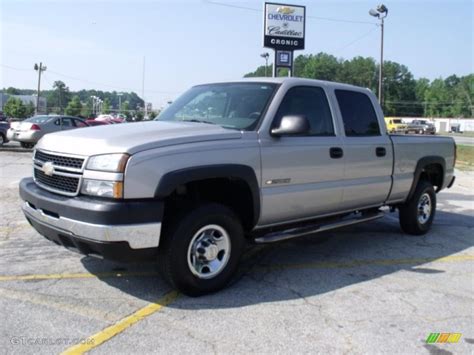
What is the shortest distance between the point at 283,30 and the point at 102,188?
22988 mm

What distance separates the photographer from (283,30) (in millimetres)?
25344

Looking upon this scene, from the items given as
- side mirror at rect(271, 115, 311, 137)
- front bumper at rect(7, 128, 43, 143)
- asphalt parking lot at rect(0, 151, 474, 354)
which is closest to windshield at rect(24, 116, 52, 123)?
front bumper at rect(7, 128, 43, 143)

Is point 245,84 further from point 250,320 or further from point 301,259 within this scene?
point 250,320

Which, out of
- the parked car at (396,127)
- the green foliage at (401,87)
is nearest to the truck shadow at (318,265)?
the parked car at (396,127)

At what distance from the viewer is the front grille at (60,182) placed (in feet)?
13.5

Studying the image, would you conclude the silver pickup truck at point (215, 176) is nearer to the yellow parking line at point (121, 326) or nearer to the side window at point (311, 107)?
the side window at point (311, 107)

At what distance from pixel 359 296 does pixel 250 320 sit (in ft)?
3.96

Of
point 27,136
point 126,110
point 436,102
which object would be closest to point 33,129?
point 27,136

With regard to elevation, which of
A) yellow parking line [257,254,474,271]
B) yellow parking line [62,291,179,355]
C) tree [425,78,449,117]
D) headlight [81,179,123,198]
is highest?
tree [425,78,449,117]

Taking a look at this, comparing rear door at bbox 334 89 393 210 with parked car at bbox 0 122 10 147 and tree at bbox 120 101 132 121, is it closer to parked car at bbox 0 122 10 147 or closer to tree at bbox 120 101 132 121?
parked car at bbox 0 122 10 147

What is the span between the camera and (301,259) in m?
5.79

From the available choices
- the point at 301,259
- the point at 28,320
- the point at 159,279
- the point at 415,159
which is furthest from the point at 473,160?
the point at 28,320

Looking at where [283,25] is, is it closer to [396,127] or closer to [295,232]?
[295,232]

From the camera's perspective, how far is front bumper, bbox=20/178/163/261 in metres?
3.84
